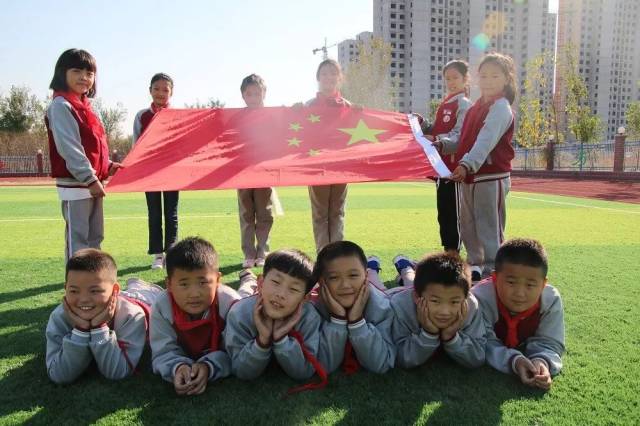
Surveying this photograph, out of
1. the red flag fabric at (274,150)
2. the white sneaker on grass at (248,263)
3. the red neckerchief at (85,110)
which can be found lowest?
the white sneaker on grass at (248,263)

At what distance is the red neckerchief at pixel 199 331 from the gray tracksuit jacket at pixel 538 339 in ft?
4.51

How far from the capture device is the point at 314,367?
237cm

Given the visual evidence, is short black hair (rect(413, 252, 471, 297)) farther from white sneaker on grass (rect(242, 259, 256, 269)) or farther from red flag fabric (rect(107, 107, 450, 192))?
white sneaker on grass (rect(242, 259, 256, 269))

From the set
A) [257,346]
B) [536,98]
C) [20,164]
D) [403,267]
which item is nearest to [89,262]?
[257,346]

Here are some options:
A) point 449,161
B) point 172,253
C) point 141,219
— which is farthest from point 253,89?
point 141,219

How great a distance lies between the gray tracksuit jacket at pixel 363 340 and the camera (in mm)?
2348

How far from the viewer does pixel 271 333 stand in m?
2.25

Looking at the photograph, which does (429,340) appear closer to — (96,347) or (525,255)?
(525,255)

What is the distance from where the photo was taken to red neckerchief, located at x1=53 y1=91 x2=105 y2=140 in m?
3.32

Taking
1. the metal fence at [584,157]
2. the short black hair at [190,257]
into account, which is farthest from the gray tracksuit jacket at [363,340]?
the metal fence at [584,157]

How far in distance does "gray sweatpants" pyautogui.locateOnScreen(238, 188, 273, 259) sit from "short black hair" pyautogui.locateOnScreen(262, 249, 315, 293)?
2586mm

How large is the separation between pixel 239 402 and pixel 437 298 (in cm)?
102

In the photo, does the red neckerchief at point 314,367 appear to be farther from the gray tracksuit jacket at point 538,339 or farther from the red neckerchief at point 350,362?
the gray tracksuit jacket at point 538,339

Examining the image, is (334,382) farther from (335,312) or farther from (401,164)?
(401,164)
